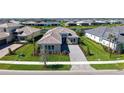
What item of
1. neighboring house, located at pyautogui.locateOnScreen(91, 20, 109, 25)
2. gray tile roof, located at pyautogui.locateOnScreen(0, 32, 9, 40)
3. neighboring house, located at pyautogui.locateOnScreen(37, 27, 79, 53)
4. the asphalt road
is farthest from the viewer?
the asphalt road

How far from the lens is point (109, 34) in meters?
11.8

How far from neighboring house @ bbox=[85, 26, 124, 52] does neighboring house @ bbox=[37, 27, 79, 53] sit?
62 cm

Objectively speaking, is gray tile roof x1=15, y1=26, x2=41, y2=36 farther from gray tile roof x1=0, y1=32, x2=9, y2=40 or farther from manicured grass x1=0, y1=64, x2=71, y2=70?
manicured grass x1=0, y1=64, x2=71, y2=70

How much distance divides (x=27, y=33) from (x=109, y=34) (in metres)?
3.18

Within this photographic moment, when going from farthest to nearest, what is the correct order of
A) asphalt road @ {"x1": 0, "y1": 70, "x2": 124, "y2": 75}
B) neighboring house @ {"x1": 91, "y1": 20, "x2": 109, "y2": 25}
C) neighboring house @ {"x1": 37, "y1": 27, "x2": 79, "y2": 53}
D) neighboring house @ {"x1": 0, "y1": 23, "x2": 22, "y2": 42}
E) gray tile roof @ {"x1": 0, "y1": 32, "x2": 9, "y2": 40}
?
1. asphalt road @ {"x1": 0, "y1": 70, "x2": 124, "y2": 75}
2. neighboring house @ {"x1": 37, "y1": 27, "x2": 79, "y2": 53}
3. neighboring house @ {"x1": 91, "y1": 20, "x2": 109, "y2": 25}
4. neighboring house @ {"x1": 0, "y1": 23, "x2": 22, "y2": 42}
5. gray tile roof @ {"x1": 0, "y1": 32, "x2": 9, "y2": 40}

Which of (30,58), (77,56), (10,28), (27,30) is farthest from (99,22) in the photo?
(10,28)

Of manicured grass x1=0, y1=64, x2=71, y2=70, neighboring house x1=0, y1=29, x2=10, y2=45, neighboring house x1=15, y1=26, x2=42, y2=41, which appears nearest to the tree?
manicured grass x1=0, y1=64, x2=71, y2=70

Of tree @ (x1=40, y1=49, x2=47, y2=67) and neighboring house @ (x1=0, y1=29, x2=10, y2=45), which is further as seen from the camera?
tree @ (x1=40, y1=49, x2=47, y2=67)

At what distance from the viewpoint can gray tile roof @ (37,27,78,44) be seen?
11781 mm

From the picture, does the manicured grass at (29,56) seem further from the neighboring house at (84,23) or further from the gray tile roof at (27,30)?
the neighboring house at (84,23)
